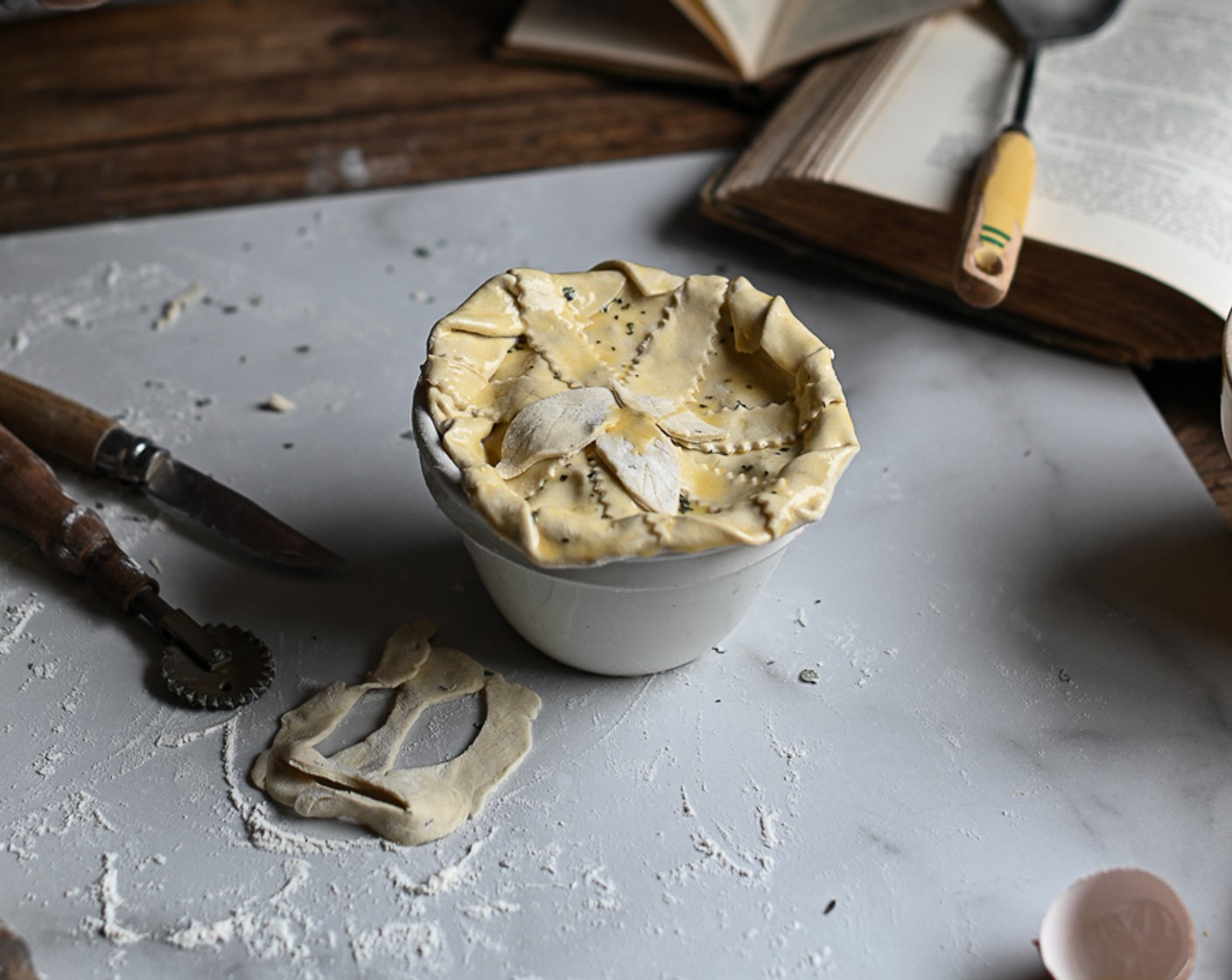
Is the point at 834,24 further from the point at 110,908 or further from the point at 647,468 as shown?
the point at 110,908

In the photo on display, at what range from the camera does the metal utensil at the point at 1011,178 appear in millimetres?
1420

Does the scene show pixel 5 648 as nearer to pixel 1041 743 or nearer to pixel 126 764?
pixel 126 764

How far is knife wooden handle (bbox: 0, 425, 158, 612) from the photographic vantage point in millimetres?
1256

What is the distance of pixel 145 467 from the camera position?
53.6 inches

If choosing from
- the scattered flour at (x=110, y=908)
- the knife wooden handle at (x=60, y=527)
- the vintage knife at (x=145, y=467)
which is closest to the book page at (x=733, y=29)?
the vintage knife at (x=145, y=467)

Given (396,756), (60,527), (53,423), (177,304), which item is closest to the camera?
(396,756)

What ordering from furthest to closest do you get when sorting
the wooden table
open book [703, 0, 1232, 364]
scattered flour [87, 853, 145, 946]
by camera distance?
the wooden table → open book [703, 0, 1232, 364] → scattered flour [87, 853, 145, 946]

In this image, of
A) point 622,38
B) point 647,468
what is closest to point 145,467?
point 647,468

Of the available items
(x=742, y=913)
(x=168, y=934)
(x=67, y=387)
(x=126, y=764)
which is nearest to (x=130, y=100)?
(x=67, y=387)

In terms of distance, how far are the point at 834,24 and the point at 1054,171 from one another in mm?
513

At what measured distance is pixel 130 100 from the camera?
2033 millimetres

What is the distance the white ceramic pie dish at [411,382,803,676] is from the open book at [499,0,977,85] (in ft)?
3.67

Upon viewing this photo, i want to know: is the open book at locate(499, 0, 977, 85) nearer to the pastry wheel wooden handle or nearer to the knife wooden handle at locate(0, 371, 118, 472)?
the pastry wheel wooden handle

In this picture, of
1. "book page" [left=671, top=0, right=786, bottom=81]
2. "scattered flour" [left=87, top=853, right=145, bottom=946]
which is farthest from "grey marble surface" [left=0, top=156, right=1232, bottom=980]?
"book page" [left=671, top=0, right=786, bottom=81]
